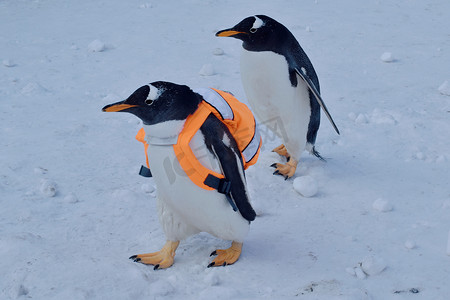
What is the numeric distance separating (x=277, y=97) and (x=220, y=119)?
0.66 metres

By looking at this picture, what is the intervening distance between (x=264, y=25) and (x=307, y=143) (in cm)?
60

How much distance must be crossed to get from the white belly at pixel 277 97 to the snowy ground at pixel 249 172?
218 mm

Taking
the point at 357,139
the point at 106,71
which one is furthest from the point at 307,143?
the point at 106,71

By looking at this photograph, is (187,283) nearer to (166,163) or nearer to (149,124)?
(166,163)

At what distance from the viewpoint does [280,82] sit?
227 cm

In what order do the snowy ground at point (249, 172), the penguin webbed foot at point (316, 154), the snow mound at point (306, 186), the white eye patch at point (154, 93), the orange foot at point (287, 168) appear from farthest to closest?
the penguin webbed foot at point (316, 154), the orange foot at point (287, 168), the snow mound at point (306, 186), the snowy ground at point (249, 172), the white eye patch at point (154, 93)

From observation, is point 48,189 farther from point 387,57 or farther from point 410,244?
point 387,57

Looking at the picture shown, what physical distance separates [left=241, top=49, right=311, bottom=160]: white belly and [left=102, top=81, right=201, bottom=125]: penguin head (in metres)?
0.71

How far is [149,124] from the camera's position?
162cm

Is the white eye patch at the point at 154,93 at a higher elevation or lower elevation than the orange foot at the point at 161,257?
Result: higher

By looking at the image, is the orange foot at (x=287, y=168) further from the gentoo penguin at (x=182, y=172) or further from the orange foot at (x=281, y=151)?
the gentoo penguin at (x=182, y=172)

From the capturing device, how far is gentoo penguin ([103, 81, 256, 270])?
1.59 metres

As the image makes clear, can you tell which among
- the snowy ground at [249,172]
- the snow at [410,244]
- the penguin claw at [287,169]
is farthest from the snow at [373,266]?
the penguin claw at [287,169]

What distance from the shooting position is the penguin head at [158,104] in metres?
1.57
